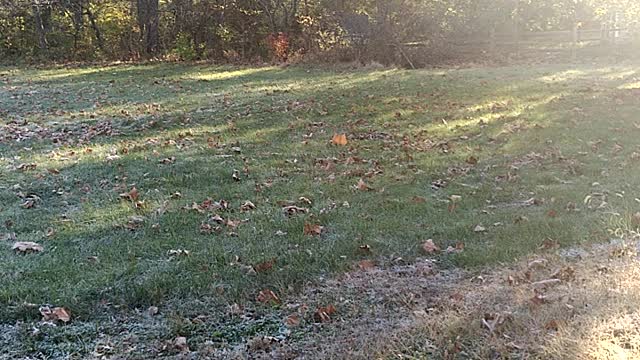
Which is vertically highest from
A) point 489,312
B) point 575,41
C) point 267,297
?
point 575,41

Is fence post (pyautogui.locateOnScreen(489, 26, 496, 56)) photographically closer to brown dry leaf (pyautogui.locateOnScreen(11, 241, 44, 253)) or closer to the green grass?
the green grass

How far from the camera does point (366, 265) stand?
4.04 meters

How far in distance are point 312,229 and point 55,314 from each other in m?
1.95

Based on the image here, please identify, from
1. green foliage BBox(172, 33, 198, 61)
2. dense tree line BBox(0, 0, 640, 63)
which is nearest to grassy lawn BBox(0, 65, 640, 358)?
dense tree line BBox(0, 0, 640, 63)

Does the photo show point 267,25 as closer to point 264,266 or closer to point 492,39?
point 492,39

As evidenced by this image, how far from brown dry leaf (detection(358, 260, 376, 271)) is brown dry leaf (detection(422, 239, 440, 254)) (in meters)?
0.41

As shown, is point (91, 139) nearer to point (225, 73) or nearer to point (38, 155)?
point (38, 155)

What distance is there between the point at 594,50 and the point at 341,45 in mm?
8180

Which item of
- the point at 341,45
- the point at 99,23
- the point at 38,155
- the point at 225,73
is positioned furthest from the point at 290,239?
the point at 99,23

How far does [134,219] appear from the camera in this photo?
5.11m

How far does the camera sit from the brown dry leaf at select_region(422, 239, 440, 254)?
4225mm

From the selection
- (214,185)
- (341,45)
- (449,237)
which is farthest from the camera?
(341,45)

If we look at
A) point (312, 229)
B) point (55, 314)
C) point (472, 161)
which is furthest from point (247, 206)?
point (472, 161)

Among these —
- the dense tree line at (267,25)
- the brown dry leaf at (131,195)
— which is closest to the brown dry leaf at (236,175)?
the brown dry leaf at (131,195)
